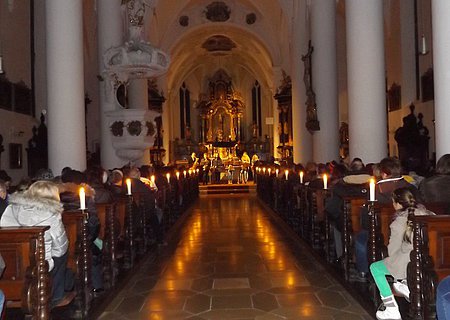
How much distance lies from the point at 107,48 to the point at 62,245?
29.0 ft

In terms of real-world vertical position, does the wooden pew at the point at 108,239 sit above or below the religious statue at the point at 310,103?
below

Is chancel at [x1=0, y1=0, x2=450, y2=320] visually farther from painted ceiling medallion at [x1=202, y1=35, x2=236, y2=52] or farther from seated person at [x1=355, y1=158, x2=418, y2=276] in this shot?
painted ceiling medallion at [x1=202, y1=35, x2=236, y2=52]

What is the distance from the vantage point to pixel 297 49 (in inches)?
632

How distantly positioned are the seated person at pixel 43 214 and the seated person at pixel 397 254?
245 cm

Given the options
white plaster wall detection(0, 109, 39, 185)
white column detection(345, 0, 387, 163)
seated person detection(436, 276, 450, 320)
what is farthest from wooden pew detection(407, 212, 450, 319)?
white plaster wall detection(0, 109, 39, 185)

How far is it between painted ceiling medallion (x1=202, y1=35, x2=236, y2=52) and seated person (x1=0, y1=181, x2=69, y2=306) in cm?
2595

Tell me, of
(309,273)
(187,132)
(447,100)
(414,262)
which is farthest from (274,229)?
(187,132)

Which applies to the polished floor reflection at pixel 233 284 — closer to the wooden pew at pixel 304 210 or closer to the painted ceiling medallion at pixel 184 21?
the wooden pew at pixel 304 210

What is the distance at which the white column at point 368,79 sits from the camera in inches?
365

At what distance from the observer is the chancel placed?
4004 millimetres

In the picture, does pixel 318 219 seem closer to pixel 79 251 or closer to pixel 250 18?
pixel 79 251

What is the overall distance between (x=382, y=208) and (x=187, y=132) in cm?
3188

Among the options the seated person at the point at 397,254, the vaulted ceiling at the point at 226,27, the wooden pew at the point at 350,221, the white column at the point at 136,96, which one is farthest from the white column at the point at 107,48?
the seated person at the point at 397,254

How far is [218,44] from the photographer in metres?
30.7
